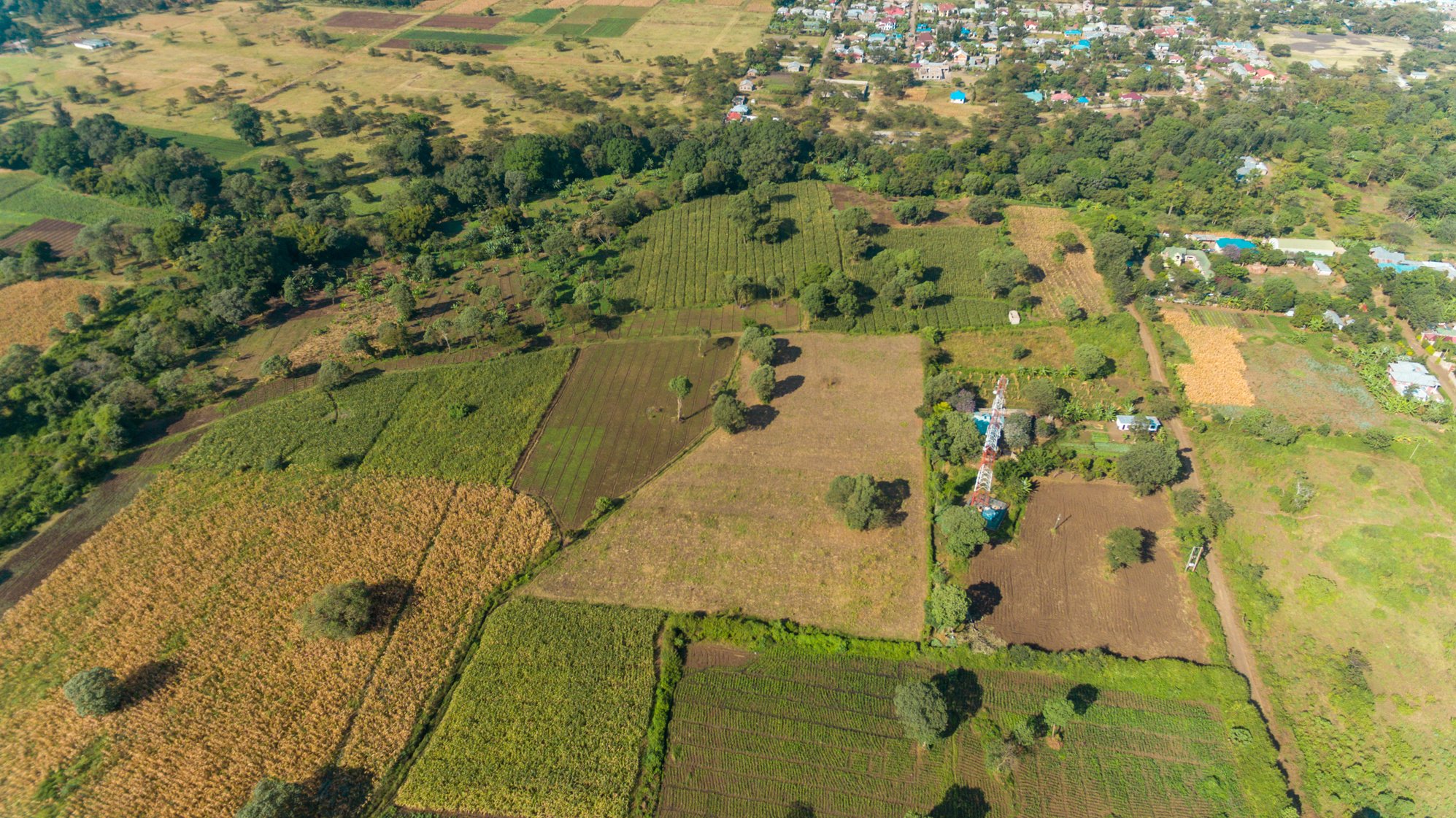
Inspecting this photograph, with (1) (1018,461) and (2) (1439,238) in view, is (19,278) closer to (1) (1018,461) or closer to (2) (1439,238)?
(1) (1018,461)

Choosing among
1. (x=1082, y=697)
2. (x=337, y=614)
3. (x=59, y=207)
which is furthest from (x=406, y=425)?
(x=59, y=207)

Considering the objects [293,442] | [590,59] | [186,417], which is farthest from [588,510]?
[590,59]

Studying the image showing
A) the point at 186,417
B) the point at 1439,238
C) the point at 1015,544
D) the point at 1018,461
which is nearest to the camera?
the point at 1015,544

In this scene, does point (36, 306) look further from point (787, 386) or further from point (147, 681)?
point (787, 386)

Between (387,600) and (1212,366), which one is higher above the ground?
(387,600)

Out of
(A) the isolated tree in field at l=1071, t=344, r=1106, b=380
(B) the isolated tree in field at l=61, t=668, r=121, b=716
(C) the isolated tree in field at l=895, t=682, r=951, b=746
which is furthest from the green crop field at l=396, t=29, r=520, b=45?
(C) the isolated tree in field at l=895, t=682, r=951, b=746

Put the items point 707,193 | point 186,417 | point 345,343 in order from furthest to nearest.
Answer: point 707,193 → point 345,343 → point 186,417
